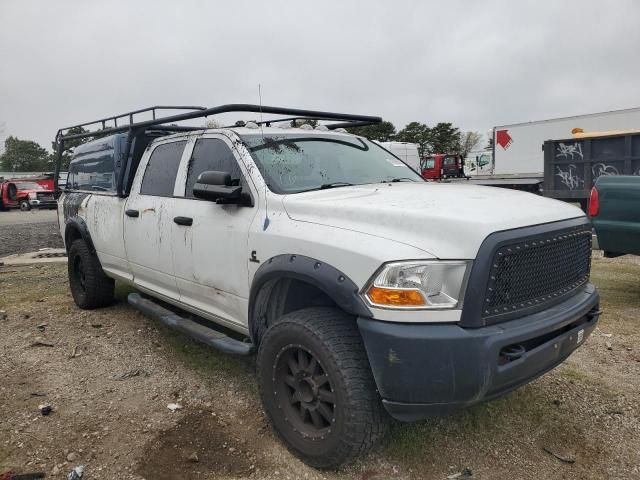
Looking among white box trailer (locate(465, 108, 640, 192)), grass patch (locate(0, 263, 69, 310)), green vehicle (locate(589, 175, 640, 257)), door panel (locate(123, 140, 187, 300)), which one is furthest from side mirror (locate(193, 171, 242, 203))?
white box trailer (locate(465, 108, 640, 192))

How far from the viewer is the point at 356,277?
241 cm

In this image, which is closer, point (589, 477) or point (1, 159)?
point (589, 477)

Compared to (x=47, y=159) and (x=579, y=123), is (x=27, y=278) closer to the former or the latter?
(x=579, y=123)

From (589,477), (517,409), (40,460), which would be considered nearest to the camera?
(589,477)

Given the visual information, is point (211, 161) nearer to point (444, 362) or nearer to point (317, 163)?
point (317, 163)

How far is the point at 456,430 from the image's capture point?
10.1 feet

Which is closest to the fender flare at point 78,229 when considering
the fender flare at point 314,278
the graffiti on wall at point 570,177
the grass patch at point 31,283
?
the grass patch at point 31,283

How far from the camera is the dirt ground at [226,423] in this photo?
2746 millimetres

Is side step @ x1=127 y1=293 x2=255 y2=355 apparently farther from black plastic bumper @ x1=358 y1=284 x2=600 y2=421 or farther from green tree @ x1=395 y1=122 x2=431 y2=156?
green tree @ x1=395 y1=122 x2=431 y2=156

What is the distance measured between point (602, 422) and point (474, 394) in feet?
4.72

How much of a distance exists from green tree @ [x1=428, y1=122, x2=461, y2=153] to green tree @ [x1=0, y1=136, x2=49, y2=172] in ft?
159

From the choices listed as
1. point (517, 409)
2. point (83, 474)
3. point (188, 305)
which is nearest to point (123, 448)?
point (83, 474)

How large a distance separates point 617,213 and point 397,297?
3.88 metres

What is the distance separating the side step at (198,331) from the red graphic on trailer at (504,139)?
53.3 feet
